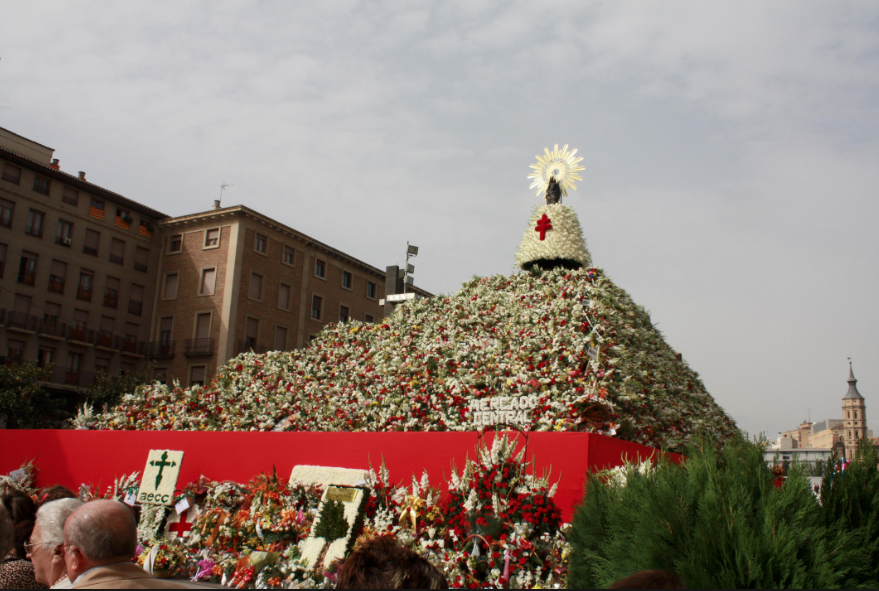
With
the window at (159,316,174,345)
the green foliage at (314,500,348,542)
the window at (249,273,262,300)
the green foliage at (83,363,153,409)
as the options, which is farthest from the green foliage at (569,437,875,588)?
the window at (159,316,174,345)

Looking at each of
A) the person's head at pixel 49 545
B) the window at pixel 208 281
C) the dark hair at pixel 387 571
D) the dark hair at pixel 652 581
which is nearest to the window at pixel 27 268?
the window at pixel 208 281

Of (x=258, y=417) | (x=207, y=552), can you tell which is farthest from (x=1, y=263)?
(x=207, y=552)

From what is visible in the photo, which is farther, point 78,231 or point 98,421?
point 78,231

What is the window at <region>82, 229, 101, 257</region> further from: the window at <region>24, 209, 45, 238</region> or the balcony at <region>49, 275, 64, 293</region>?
the window at <region>24, 209, 45, 238</region>

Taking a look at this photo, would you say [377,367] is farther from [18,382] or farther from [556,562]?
[18,382]

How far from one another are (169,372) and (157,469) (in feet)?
87.9

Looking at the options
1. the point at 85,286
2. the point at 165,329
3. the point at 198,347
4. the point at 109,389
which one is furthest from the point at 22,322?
the point at 198,347

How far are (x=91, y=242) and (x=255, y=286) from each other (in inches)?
361

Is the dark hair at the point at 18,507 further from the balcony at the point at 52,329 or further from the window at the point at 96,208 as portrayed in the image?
the window at the point at 96,208

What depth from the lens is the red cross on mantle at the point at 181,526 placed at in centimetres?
859

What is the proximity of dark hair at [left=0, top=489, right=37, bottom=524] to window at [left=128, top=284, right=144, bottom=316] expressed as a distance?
1326 inches

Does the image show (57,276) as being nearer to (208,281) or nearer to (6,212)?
(6,212)

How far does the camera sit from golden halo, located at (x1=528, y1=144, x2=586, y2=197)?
14.8m

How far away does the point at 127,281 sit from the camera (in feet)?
117
